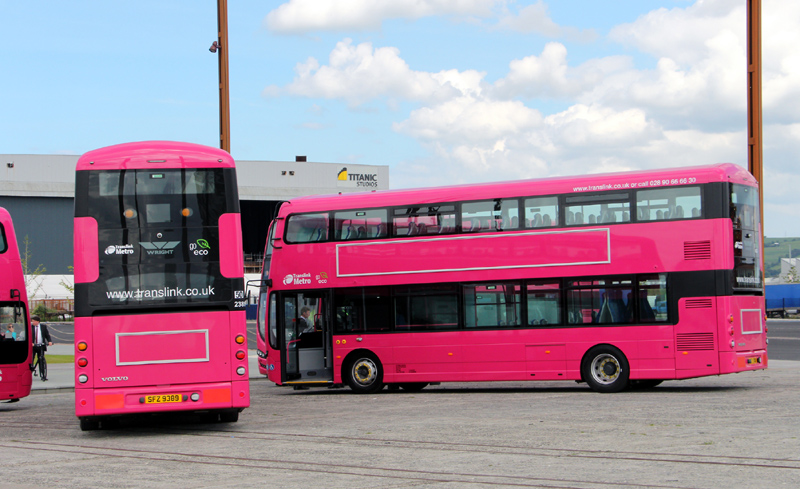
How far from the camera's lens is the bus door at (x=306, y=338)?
66.0ft

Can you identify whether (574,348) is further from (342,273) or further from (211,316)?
(211,316)

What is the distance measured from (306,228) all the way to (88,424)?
781 centimetres

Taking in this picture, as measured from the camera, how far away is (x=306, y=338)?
66.7 feet

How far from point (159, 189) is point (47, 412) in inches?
277

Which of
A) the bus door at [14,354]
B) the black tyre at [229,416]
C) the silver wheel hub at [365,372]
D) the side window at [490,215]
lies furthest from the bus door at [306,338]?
the black tyre at [229,416]

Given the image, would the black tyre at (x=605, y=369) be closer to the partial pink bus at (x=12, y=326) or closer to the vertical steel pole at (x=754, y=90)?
the vertical steel pole at (x=754, y=90)

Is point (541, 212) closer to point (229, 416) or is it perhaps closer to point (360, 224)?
point (360, 224)

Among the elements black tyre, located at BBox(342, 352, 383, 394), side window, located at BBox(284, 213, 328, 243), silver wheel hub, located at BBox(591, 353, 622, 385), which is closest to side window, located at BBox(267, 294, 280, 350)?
side window, located at BBox(284, 213, 328, 243)

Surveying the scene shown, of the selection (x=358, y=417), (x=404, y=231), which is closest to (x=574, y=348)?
(x=404, y=231)

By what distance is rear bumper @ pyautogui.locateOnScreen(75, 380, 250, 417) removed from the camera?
41.1 ft

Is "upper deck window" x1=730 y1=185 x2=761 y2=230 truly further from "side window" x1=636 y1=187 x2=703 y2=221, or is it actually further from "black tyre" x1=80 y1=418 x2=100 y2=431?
"black tyre" x1=80 y1=418 x2=100 y2=431

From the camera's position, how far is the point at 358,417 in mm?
14656

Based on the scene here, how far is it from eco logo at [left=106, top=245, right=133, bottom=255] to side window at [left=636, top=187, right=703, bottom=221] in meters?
9.82

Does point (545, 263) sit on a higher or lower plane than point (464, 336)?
higher
